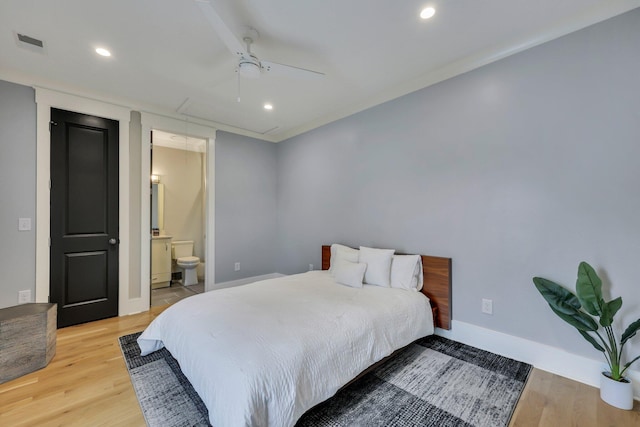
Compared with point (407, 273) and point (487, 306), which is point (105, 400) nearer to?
point (407, 273)

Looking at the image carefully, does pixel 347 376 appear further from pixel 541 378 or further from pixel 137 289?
pixel 137 289

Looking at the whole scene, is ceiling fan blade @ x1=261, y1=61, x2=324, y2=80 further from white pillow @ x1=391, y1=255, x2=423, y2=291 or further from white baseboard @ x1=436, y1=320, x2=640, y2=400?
white baseboard @ x1=436, y1=320, x2=640, y2=400

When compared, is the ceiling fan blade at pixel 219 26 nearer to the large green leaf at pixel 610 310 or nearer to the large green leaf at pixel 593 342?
the large green leaf at pixel 610 310

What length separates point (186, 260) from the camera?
4727 mm

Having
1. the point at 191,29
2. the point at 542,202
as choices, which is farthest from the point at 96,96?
the point at 542,202

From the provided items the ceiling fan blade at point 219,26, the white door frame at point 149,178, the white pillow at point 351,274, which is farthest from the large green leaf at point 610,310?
the white door frame at point 149,178

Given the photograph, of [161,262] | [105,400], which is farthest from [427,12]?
[161,262]

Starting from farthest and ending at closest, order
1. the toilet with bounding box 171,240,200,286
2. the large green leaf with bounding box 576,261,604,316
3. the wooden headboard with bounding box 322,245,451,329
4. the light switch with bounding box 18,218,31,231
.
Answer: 1. the toilet with bounding box 171,240,200,286
2. the light switch with bounding box 18,218,31,231
3. the wooden headboard with bounding box 322,245,451,329
4. the large green leaf with bounding box 576,261,604,316

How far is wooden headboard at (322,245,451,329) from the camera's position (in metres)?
2.62

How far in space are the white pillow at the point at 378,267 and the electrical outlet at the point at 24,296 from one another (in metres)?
3.55

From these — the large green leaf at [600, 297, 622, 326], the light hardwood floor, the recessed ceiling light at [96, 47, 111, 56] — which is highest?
the recessed ceiling light at [96, 47, 111, 56]

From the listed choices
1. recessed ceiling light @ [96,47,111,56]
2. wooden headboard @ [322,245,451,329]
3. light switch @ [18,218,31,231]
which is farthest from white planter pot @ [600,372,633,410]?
light switch @ [18,218,31,231]

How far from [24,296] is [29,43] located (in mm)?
2436

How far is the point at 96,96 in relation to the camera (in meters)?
3.12
